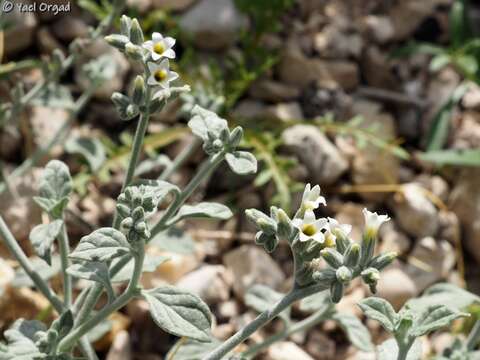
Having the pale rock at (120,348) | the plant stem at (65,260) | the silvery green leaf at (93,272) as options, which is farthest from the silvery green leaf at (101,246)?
the pale rock at (120,348)

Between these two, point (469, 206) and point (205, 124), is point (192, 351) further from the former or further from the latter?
point (469, 206)

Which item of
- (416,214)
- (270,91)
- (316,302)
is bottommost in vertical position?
(416,214)

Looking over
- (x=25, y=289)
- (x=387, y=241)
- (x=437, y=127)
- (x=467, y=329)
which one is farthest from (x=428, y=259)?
(x=25, y=289)

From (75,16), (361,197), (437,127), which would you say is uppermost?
(75,16)

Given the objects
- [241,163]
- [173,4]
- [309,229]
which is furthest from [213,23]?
[309,229]

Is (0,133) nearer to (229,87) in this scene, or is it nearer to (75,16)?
(75,16)

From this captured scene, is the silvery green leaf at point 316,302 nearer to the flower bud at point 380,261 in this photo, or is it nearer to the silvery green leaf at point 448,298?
the silvery green leaf at point 448,298

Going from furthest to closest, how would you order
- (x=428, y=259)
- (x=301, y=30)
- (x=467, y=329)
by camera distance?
(x=301, y=30) → (x=428, y=259) → (x=467, y=329)

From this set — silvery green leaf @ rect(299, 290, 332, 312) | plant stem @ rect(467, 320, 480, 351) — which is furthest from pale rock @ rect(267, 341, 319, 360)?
plant stem @ rect(467, 320, 480, 351)
